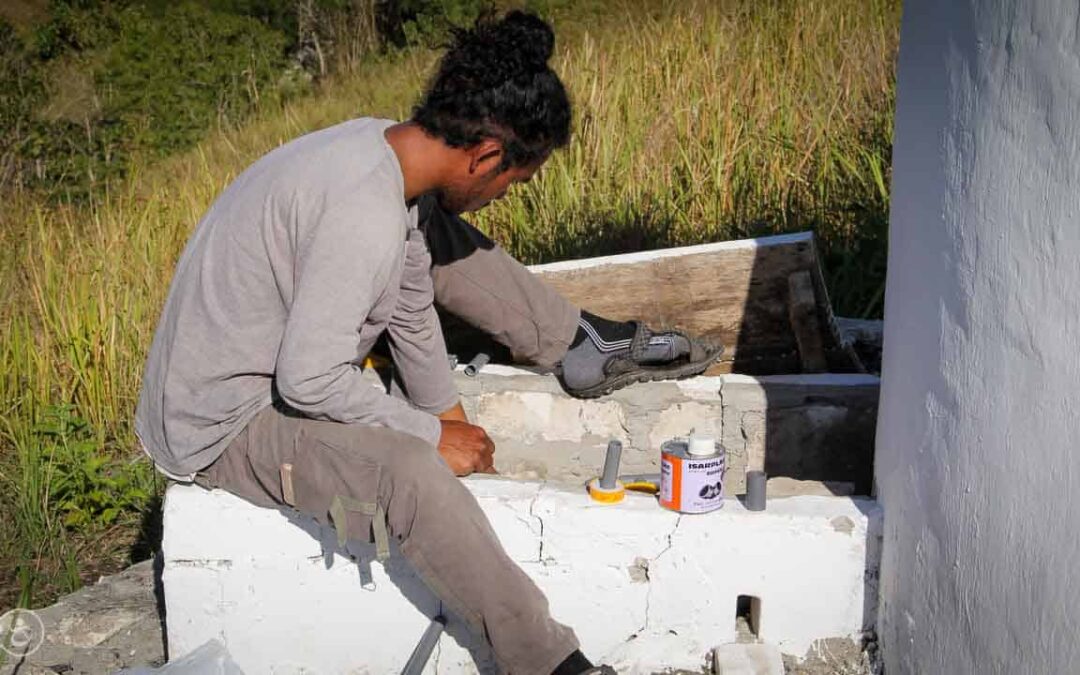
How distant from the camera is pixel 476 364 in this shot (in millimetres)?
3389

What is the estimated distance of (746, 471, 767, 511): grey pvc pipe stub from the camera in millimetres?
2516

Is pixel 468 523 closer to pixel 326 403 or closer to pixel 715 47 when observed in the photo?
pixel 326 403

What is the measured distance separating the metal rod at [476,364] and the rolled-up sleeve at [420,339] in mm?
200

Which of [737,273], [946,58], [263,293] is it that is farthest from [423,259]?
[946,58]

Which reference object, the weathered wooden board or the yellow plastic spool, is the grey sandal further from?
the yellow plastic spool

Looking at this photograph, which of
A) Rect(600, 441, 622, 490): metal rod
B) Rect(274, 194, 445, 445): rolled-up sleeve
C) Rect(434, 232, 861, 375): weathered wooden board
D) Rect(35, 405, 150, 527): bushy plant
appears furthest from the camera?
Rect(35, 405, 150, 527): bushy plant

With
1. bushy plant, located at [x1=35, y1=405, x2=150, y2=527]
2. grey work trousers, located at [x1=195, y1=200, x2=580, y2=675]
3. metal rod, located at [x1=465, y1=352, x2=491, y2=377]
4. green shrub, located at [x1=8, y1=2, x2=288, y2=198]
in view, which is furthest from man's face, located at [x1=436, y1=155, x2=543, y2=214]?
green shrub, located at [x1=8, y1=2, x2=288, y2=198]

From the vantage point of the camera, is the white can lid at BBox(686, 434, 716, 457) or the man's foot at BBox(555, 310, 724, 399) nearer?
the white can lid at BBox(686, 434, 716, 457)

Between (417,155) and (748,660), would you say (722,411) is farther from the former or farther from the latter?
(417,155)

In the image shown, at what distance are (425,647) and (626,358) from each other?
113 centimetres

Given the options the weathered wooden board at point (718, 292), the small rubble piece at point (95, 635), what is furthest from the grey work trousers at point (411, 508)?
the weathered wooden board at point (718, 292)

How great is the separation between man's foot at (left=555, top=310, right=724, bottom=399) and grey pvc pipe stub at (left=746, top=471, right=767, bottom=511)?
0.78 meters

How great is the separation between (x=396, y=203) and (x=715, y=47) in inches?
150

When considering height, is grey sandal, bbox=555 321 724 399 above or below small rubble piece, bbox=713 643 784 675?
above
